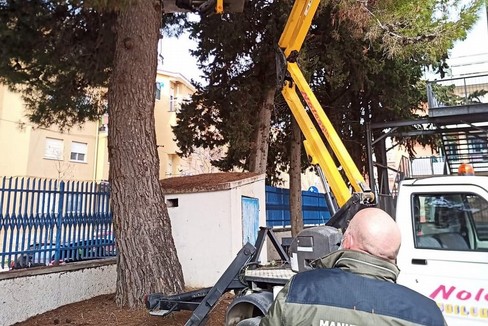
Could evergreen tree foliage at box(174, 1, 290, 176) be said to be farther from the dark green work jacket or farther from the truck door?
the dark green work jacket

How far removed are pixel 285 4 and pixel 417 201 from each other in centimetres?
819

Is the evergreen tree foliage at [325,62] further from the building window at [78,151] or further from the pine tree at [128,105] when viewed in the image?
the building window at [78,151]

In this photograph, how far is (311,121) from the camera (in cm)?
795

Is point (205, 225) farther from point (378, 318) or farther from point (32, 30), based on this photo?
point (378, 318)

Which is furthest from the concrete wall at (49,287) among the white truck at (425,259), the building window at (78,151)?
the building window at (78,151)

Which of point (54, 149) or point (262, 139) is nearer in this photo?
point (262, 139)

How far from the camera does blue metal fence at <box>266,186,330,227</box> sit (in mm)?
12344

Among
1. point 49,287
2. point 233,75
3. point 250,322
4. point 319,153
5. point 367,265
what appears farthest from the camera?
point 233,75

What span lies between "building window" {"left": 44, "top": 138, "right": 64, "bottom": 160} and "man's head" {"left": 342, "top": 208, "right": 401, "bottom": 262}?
2354 centimetres

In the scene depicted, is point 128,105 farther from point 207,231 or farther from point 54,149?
point 54,149

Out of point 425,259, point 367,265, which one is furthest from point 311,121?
point 367,265

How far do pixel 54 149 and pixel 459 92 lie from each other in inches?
799

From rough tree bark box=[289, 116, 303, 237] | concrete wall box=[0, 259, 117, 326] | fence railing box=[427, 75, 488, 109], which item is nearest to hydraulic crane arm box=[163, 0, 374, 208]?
concrete wall box=[0, 259, 117, 326]

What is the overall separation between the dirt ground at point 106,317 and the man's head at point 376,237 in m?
3.78
